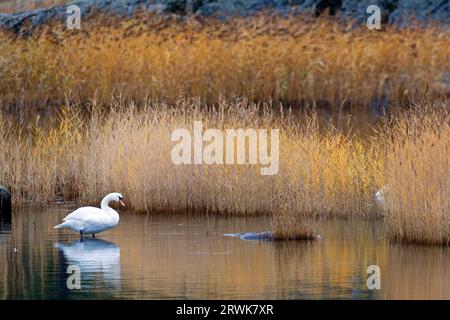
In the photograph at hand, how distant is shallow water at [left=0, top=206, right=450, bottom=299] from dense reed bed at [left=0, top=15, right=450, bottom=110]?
15728 millimetres

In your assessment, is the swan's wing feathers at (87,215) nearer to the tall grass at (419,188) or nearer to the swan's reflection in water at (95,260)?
the swan's reflection in water at (95,260)

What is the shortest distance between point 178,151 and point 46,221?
2366 millimetres

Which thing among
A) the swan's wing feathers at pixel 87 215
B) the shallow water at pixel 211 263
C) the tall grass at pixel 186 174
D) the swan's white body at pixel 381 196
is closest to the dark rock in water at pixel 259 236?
the shallow water at pixel 211 263

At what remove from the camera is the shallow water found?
12.9 metres

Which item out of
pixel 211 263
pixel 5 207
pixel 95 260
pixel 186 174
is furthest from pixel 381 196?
pixel 5 207

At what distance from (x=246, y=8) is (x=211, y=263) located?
28.8 m

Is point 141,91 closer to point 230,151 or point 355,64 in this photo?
point 355,64

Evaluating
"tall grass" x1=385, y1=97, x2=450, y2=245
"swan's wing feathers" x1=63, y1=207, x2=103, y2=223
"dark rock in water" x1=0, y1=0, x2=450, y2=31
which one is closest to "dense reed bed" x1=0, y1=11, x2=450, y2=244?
"tall grass" x1=385, y1=97, x2=450, y2=245

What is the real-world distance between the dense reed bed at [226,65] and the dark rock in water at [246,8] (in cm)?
→ 157

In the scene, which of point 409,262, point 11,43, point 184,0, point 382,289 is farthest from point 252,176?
point 184,0

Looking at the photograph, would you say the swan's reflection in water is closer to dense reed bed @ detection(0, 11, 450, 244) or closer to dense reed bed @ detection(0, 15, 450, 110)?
dense reed bed @ detection(0, 11, 450, 244)
